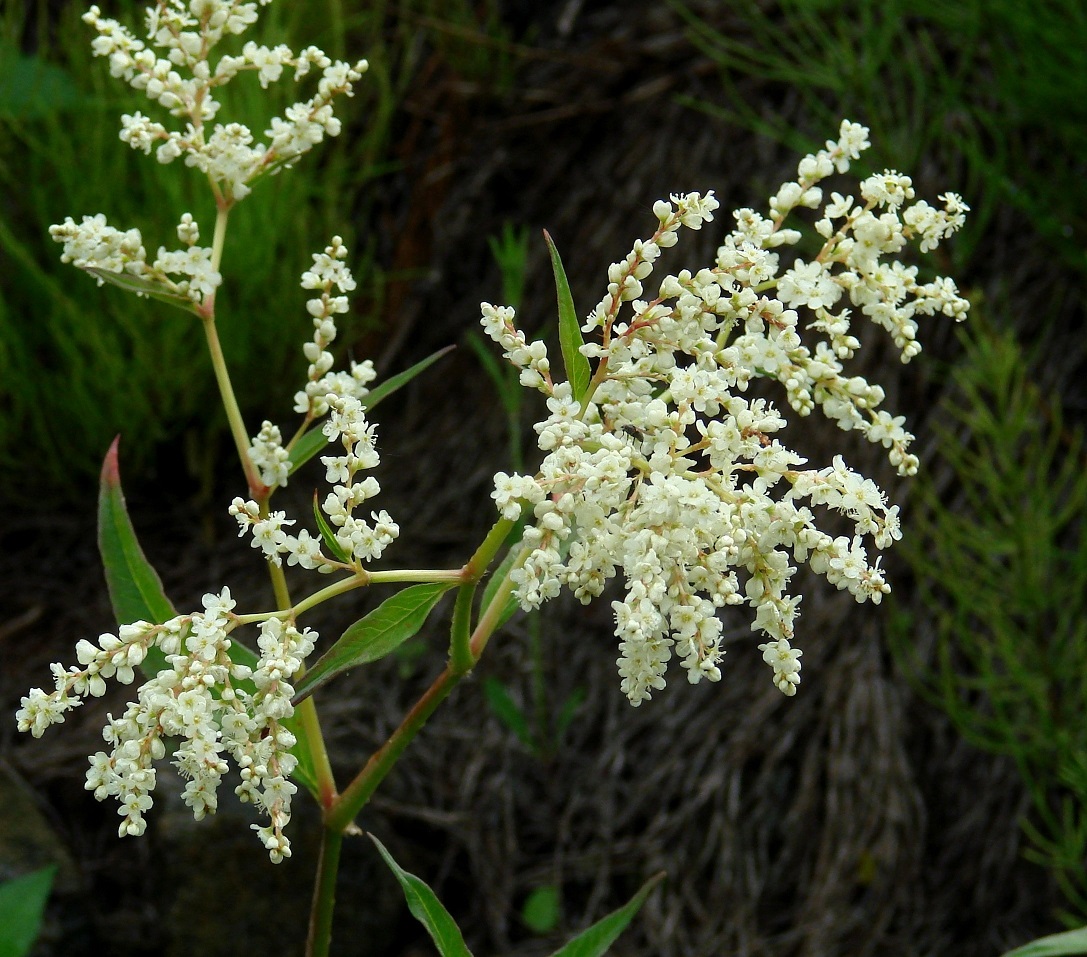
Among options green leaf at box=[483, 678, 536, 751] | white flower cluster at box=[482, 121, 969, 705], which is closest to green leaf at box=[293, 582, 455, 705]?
white flower cluster at box=[482, 121, 969, 705]

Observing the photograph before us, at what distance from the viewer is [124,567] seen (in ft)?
3.68

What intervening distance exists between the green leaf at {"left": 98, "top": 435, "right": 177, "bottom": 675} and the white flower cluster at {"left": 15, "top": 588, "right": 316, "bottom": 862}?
0.21 metres

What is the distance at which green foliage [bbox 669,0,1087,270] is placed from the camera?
7.96 feet

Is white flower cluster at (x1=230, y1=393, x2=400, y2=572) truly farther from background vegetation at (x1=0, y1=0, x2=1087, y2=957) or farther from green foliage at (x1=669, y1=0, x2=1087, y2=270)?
green foliage at (x1=669, y1=0, x2=1087, y2=270)

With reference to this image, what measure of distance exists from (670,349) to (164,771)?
1.96 meters

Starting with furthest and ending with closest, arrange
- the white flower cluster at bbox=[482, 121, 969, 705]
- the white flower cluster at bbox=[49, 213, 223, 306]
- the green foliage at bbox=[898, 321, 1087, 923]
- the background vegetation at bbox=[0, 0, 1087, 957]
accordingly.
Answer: the background vegetation at bbox=[0, 0, 1087, 957] < the green foliage at bbox=[898, 321, 1087, 923] < the white flower cluster at bbox=[49, 213, 223, 306] < the white flower cluster at bbox=[482, 121, 969, 705]

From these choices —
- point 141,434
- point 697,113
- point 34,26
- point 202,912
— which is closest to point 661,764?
point 202,912

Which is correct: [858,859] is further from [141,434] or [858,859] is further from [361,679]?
[141,434]

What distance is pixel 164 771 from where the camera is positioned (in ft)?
8.19

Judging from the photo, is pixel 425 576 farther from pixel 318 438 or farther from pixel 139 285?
pixel 139 285

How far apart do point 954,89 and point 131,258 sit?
1984 millimetres

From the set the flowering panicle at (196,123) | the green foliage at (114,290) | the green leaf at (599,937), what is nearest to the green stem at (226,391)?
the flowering panicle at (196,123)

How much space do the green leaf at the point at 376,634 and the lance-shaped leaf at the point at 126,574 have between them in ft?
0.62

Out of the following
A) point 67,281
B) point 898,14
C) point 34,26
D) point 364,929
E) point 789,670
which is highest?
point 898,14
